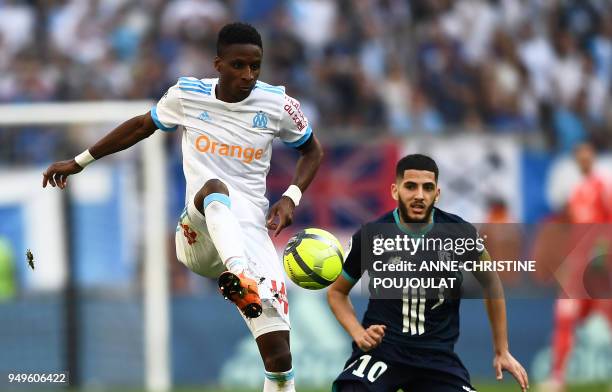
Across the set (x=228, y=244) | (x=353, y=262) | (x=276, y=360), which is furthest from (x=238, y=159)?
(x=276, y=360)

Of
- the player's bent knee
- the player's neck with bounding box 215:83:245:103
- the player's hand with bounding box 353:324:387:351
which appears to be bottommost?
the player's bent knee

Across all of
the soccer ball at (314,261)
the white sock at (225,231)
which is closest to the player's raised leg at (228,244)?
the white sock at (225,231)

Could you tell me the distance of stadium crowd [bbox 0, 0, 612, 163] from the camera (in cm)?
1540

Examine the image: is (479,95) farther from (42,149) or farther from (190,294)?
(42,149)

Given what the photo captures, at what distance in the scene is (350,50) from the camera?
16422mm

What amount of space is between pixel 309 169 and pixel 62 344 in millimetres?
5986

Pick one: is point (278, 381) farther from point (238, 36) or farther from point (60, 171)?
point (238, 36)

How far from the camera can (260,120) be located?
7980mm

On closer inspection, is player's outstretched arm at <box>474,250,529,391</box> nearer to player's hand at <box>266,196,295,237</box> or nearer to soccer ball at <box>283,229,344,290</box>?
soccer ball at <box>283,229,344,290</box>

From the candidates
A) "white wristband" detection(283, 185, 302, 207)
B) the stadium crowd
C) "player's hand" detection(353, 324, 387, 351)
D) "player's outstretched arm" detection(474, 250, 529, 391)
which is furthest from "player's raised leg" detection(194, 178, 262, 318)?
the stadium crowd

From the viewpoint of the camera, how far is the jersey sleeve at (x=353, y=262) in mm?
7617

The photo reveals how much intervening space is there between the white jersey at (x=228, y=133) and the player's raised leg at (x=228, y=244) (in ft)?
0.79

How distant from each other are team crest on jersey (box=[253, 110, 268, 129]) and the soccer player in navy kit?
3.12 ft

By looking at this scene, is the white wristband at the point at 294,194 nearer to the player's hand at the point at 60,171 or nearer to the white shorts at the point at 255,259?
the white shorts at the point at 255,259
